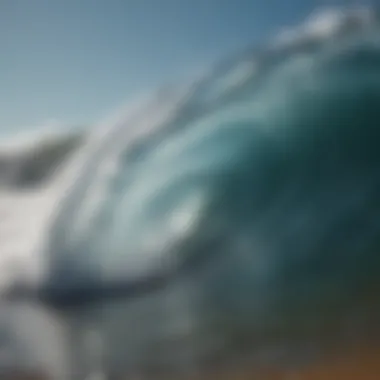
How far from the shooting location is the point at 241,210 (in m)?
1.09

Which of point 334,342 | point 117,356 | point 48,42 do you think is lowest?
point 334,342

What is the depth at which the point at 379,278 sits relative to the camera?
42.9 inches

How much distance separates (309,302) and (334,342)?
0.26ft

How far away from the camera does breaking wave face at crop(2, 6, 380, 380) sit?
3.54 ft

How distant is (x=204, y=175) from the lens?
3.65 feet

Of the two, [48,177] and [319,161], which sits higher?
[48,177]

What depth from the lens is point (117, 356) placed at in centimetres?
108

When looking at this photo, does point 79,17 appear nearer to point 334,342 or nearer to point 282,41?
point 282,41

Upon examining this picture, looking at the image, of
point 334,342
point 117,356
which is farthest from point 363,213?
point 117,356

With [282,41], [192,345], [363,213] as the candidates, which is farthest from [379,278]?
[282,41]

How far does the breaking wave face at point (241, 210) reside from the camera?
3.54ft

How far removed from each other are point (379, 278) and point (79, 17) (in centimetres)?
68

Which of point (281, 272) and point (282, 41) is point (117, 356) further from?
point (282, 41)

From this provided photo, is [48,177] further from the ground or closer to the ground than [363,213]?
further from the ground
